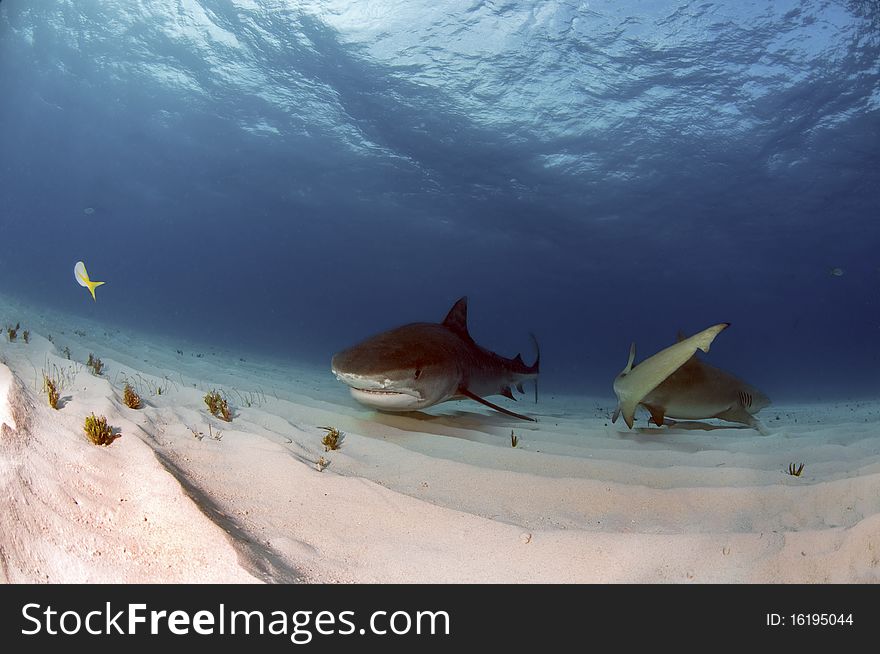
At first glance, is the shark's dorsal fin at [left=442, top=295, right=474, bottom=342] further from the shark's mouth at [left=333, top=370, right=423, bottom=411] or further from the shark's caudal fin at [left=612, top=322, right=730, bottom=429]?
the shark's caudal fin at [left=612, top=322, right=730, bottom=429]

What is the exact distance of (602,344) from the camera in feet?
387

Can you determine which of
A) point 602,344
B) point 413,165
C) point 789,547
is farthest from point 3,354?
point 602,344

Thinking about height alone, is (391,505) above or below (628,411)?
below

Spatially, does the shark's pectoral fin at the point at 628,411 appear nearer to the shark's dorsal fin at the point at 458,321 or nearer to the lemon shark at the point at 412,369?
the lemon shark at the point at 412,369

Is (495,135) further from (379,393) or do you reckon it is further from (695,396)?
(379,393)

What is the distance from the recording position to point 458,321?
23.4 ft

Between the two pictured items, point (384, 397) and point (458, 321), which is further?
point (458, 321)

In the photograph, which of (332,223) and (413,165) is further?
(332,223)

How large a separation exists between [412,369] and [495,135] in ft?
72.4

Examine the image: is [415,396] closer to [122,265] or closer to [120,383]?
[120,383]

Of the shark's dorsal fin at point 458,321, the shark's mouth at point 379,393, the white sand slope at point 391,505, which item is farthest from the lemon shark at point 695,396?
the shark's dorsal fin at point 458,321

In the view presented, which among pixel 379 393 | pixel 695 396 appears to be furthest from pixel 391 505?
pixel 695 396

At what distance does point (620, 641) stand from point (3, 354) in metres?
5.98

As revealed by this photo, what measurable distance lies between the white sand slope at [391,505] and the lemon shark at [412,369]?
0.49 meters
